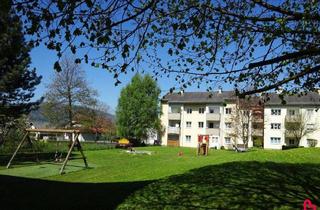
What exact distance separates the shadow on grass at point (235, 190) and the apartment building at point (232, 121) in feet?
149

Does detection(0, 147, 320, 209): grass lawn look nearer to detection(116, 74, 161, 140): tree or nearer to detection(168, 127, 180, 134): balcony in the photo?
detection(116, 74, 161, 140): tree

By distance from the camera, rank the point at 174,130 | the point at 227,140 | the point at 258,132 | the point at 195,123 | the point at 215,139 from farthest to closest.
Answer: the point at 174,130 < the point at 195,123 < the point at 215,139 < the point at 227,140 < the point at 258,132

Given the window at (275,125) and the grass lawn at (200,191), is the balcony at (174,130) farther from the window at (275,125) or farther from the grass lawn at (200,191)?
the grass lawn at (200,191)

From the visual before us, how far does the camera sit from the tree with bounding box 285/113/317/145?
65500mm

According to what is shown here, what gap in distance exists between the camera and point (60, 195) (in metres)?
12.2

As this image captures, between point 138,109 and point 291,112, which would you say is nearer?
point 291,112

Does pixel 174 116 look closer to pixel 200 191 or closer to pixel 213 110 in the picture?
pixel 213 110

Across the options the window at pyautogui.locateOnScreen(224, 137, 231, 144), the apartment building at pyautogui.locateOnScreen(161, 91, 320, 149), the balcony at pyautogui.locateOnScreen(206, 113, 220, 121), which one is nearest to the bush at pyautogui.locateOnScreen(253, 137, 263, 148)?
the apartment building at pyautogui.locateOnScreen(161, 91, 320, 149)

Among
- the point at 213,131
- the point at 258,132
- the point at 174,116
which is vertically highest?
the point at 174,116

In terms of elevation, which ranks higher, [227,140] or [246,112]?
[246,112]

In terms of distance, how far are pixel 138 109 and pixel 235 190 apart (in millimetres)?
62170

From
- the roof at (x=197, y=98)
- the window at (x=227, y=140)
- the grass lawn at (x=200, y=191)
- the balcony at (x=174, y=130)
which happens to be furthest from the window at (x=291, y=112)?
the grass lawn at (x=200, y=191)

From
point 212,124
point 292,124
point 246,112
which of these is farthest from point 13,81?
point 212,124

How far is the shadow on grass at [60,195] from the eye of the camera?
10.6 meters
